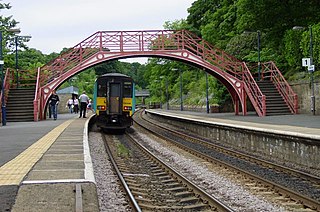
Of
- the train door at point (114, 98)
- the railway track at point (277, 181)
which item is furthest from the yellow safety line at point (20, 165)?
the train door at point (114, 98)

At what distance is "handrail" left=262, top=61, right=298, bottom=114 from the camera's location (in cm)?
2928

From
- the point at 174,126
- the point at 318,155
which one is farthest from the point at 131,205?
the point at 174,126

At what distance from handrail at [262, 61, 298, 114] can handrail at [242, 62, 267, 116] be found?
1554mm

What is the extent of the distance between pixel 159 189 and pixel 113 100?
54.2 feet

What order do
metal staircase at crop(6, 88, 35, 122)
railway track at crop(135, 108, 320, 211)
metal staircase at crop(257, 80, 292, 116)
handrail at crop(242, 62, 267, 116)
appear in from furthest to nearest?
metal staircase at crop(6, 88, 35, 122) → metal staircase at crop(257, 80, 292, 116) → handrail at crop(242, 62, 267, 116) → railway track at crop(135, 108, 320, 211)

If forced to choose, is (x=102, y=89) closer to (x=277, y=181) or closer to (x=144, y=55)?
(x=144, y=55)

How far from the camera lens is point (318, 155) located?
12.8m

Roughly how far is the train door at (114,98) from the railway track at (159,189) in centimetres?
1048

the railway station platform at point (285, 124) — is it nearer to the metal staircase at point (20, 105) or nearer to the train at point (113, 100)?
the train at point (113, 100)

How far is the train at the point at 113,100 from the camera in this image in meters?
26.8

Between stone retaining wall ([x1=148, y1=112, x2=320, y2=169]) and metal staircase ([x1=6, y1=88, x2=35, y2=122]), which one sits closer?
stone retaining wall ([x1=148, y1=112, x2=320, y2=169])

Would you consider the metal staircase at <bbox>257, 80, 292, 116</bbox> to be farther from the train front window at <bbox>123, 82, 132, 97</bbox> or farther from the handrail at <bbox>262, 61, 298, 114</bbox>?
the train front window at <bbox>123, 82, 132, 97</bbox>

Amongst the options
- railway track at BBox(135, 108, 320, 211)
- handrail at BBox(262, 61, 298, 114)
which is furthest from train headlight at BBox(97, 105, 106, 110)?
handrail at BBox(262, 61, 298, 114)

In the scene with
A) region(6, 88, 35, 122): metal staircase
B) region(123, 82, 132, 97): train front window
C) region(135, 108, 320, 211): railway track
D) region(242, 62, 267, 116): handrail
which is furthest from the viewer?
region(6, 88, 35, 122): metal staircase
